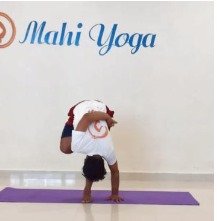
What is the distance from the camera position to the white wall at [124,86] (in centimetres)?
625

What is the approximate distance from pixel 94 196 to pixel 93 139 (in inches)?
30.8

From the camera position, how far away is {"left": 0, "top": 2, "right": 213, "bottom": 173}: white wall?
6254mm

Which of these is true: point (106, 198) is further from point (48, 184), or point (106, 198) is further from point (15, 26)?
point (15, 26)

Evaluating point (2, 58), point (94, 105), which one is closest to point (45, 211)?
point (94, 105)

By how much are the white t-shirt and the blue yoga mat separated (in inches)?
20.3

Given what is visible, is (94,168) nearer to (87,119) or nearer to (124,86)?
(87,119)

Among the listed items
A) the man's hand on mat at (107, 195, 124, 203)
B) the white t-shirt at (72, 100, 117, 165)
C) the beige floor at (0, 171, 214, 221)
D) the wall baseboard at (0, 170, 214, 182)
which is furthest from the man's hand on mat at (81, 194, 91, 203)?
the wall baseboard at (0, 170, 214, 182)

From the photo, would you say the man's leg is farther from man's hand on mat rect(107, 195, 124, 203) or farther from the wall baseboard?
the wall baseboard

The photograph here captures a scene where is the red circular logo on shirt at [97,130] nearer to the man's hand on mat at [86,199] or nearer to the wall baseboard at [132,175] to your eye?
the man's hand on mat at [86,199]

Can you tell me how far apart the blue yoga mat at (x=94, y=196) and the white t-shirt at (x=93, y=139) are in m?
0.51

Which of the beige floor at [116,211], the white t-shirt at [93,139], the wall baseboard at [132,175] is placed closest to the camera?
the beige floor at [116,211]

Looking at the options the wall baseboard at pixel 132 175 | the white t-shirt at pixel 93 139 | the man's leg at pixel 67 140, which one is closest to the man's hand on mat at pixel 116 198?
the white t-shirt at pixel 93 139

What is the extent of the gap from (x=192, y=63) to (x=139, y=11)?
3.52 feet

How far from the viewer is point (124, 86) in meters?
6.28
